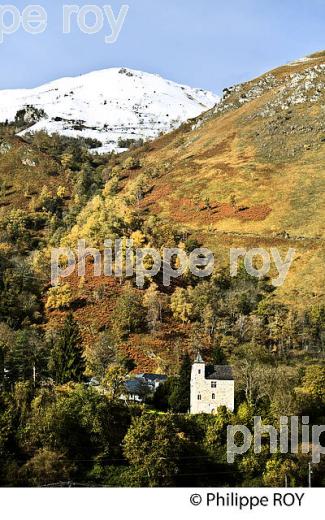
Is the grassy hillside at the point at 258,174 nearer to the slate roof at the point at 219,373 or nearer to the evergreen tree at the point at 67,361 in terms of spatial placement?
the slate roof at the point at 219,373

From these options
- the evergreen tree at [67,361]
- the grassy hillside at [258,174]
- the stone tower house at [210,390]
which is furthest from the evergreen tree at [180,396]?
the grassy hillside at [258,174]

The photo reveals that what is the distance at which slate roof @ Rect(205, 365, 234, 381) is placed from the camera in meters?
47.9

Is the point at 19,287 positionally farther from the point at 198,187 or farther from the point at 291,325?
the point at 198,187

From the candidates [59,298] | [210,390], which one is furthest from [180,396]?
[59,298]

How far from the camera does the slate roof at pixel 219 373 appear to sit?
4794cm

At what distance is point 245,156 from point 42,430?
319 ft

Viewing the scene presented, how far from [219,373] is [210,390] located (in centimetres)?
143

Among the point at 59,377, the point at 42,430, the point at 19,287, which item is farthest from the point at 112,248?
the point at 42,430

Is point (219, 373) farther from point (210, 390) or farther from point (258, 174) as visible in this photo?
point (258, 174)

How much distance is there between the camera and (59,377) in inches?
2005

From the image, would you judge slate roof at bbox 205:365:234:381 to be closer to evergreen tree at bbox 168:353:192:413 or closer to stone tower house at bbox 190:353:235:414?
stone tower house at bbox 190:353:235:414

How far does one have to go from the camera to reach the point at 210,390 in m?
47.9
